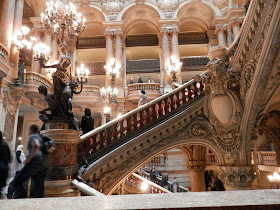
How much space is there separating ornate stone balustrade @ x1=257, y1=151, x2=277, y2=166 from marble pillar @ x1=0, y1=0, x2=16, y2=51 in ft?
47.2

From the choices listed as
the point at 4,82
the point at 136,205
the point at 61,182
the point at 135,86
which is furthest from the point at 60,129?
the point at 135,86

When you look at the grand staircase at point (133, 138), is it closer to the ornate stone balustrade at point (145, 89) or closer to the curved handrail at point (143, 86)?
the ornate stone balustrade at point (145, 89)

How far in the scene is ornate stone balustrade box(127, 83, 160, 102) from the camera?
48.0 feet

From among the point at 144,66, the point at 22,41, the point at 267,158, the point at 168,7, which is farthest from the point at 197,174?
the point at 168,7

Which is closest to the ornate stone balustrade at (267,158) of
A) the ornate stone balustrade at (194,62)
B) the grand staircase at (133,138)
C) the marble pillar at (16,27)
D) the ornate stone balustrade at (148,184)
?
the ornate stone balustrade at (148,184)

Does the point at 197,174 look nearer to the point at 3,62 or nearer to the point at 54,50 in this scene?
the point at 3,62

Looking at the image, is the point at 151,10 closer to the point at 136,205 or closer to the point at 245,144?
the point at 245,144

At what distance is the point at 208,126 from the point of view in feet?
19.3

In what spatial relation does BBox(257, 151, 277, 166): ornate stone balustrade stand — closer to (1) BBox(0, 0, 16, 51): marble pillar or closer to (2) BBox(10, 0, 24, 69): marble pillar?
(2) BBox(10, 0, 24, 69): marble pillar

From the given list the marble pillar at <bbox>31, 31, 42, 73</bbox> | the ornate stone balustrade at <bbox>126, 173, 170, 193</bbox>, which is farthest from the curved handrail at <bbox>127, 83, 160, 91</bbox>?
the ornate stone balustrade at <bbox>126, 173, 170, 193</bbox>

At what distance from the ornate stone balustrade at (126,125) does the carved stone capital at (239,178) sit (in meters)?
2.20

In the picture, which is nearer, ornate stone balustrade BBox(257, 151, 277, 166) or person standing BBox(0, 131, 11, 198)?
person standing BBox(0, 131, 11, 198)

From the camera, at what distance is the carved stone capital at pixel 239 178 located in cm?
541

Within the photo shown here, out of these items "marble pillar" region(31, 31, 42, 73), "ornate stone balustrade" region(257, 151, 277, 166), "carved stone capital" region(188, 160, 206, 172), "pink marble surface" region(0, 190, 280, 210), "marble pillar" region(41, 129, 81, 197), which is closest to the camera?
"pink marble surface" region(0, 190, 280, 210)
